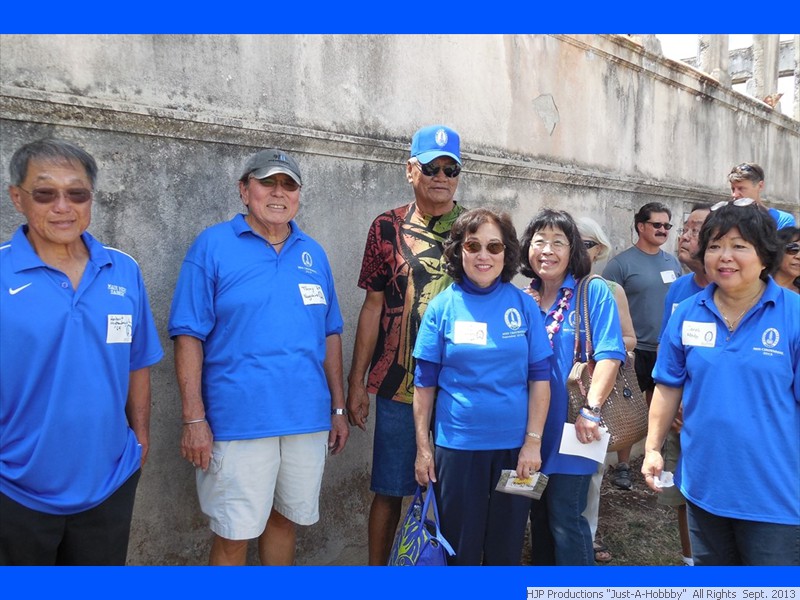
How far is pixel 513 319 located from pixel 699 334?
0.70 m

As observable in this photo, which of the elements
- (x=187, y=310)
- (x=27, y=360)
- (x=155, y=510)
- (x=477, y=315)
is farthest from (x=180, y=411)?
(x=477, y=315)

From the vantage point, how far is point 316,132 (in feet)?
11.8

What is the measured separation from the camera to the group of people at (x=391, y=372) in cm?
221

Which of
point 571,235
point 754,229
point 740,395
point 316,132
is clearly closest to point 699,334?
point 740,395

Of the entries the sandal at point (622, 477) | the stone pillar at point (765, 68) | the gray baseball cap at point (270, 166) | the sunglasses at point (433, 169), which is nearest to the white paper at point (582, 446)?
the sunglasses at point (433, 169)

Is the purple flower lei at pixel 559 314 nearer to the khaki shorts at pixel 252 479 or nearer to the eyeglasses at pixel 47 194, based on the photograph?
the khaki shorts at pixel 252 479

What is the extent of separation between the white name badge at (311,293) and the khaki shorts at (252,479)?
57 centimetres

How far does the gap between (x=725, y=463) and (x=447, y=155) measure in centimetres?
176

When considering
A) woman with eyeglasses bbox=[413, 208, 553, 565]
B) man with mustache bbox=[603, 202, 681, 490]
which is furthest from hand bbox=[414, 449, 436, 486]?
man with mustache bbox=[603, 202, 681, 490]

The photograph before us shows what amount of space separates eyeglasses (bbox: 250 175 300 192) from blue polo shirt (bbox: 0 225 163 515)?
2.44 feet

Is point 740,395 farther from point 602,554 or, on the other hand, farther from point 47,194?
point 47,194

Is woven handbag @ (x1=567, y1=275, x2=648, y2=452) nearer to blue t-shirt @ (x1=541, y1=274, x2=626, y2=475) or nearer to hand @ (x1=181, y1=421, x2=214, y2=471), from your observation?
blue t-shirt @ (x1=541, y1=274, x2=626, y2=475)

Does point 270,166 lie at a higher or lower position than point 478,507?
higher

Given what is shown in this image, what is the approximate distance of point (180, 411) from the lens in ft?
10.5
